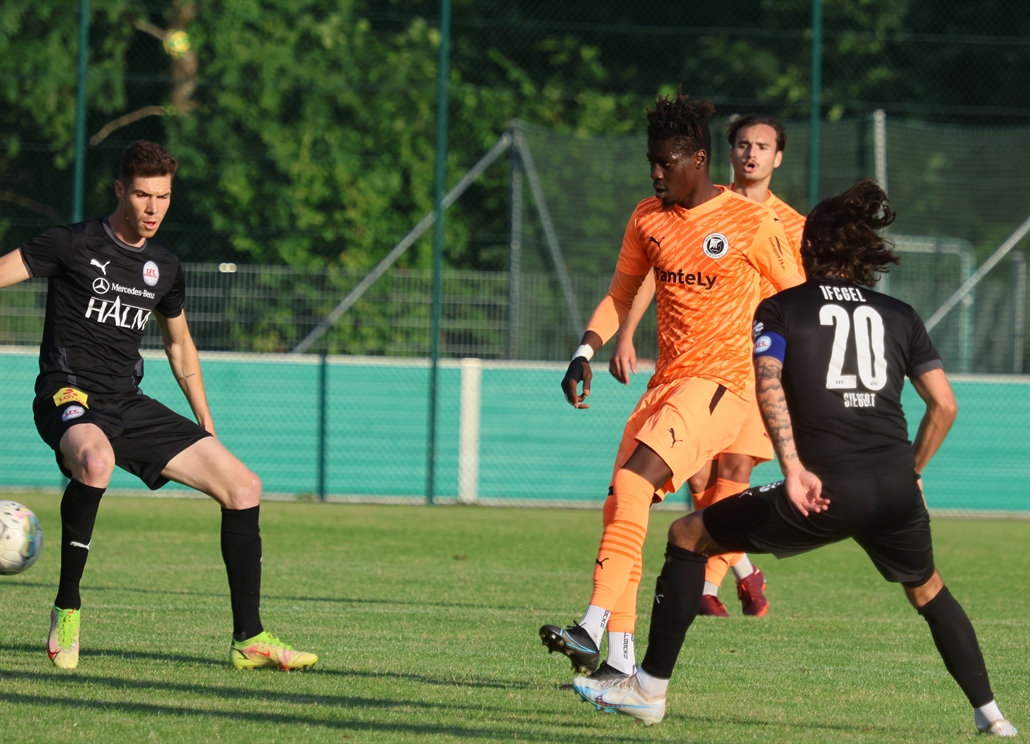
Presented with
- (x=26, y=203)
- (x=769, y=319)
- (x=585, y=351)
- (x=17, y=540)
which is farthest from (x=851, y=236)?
(x=26, y=203)

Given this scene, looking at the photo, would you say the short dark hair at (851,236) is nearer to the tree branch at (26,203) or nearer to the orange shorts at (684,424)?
the orange shorts at (684,424)

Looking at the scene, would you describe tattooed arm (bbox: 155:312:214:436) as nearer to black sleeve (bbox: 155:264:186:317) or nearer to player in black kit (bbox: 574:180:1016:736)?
black sleeve (bbox: 155:264:186:317)

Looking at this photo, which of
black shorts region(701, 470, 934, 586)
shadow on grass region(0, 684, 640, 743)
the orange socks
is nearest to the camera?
A: black shorts region(701, 470, 934, 586)

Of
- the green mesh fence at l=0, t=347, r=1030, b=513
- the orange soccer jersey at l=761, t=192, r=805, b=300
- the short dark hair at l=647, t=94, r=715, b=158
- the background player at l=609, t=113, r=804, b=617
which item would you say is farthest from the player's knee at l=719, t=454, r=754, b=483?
the green mesh fence at l=0, t=347, r=1030, b=513

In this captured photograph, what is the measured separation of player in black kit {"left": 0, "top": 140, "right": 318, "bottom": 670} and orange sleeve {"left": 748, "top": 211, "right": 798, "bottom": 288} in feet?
7.53

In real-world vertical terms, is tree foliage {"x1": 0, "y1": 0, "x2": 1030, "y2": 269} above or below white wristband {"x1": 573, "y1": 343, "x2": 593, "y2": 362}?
above

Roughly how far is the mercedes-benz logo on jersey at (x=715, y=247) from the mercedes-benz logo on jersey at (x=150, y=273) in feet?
7.94

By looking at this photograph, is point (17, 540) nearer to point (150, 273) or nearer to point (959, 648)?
point (150, 273)

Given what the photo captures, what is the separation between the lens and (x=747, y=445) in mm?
7535

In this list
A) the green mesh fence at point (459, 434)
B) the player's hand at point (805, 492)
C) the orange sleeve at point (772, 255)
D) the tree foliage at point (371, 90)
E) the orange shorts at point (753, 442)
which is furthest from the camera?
the tree foliage at point (371, 90)

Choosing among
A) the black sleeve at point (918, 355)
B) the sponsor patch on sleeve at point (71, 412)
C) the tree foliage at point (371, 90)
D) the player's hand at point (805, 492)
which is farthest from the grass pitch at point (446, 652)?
the tree foliage at point (371, 90)

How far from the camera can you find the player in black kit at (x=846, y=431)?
4699mm

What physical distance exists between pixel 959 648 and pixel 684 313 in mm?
1781

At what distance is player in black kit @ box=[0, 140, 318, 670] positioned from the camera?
6.11 m
